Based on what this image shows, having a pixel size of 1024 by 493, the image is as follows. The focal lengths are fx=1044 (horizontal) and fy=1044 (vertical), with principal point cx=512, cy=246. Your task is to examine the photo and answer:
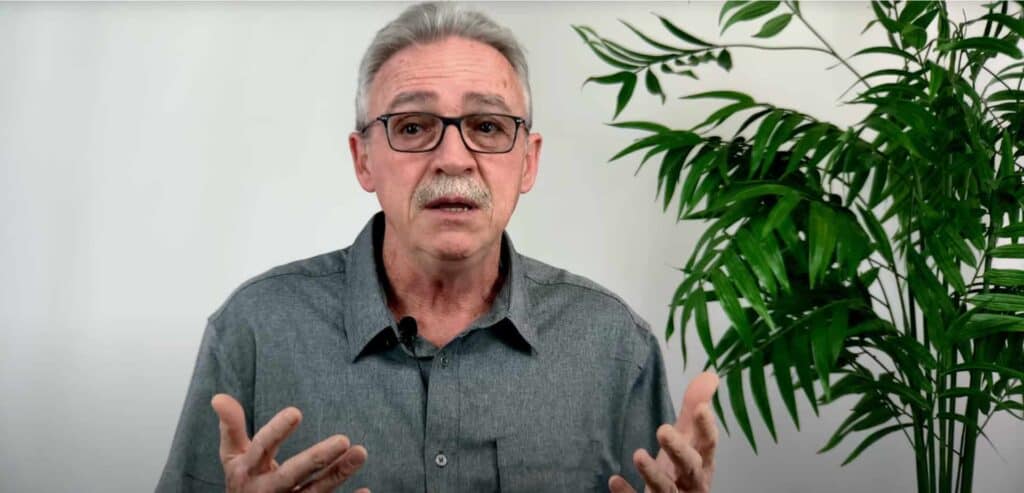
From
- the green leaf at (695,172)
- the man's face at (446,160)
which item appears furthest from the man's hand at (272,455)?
the green leaf at (695,172)

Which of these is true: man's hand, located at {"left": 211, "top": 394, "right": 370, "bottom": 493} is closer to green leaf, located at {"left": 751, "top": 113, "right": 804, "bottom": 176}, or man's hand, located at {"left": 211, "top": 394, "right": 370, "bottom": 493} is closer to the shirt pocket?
the shirt pocket

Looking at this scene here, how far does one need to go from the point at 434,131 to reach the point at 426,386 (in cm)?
36

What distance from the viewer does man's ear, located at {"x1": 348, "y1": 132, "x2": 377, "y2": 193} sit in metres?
1.55

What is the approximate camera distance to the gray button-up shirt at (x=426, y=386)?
144cm

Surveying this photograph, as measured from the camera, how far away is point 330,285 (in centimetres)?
155

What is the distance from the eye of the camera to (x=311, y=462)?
108 centimetres

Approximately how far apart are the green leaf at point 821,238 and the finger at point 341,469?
744 mm

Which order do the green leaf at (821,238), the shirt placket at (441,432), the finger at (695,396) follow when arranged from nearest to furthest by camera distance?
1. the finger at (695,396)
2. the shirt placket at (441,432)
3. the green leaf at (821,238)

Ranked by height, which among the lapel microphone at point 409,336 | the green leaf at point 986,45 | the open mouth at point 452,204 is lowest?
the lapel microphone at point 409,336

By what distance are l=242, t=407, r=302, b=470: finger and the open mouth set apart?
435 millimetres

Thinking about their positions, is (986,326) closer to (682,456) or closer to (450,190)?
(682,456)

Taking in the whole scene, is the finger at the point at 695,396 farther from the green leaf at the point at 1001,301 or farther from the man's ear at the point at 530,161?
the green leaf at the point at 1001,301

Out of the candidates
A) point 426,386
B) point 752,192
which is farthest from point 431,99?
point 752,192

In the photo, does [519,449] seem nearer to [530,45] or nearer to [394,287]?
[394,287]
